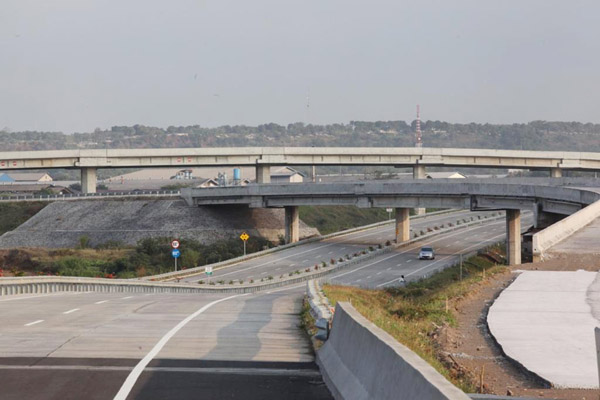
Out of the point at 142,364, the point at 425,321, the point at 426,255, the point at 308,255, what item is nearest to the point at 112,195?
the point at 308,255

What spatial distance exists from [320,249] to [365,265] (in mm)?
14946

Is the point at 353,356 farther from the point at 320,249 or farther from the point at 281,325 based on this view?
the point at 320,249

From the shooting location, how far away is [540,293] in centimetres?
2303

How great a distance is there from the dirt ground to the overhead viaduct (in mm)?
33720

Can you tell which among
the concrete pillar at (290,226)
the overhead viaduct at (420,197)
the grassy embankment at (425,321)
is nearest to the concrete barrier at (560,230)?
the grassy embankment at (425,321)

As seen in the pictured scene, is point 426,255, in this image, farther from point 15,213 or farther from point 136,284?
point 15,213

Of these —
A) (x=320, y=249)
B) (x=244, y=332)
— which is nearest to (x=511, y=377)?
(x=244, y=332)

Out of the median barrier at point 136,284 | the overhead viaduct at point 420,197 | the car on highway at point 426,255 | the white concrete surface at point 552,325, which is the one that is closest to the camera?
the white concrete surface at point 552,325

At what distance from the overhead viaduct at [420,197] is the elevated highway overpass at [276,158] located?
13571mm

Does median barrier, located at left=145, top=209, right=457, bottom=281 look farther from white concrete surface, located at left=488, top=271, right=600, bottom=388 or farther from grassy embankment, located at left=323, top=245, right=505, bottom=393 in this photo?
white concrete surface, located at left=488, top=271, right=600, bottom=388

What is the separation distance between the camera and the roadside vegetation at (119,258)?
286 feet

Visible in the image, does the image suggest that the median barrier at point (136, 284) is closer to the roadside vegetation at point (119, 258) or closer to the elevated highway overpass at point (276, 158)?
the roadside vegetation at point (119, 258)

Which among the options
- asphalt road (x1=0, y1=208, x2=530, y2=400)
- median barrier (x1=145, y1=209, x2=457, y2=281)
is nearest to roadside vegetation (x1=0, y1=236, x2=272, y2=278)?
median barrier (x1=145, y1=209, x2=457, y2=281)

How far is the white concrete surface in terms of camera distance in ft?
44.5
